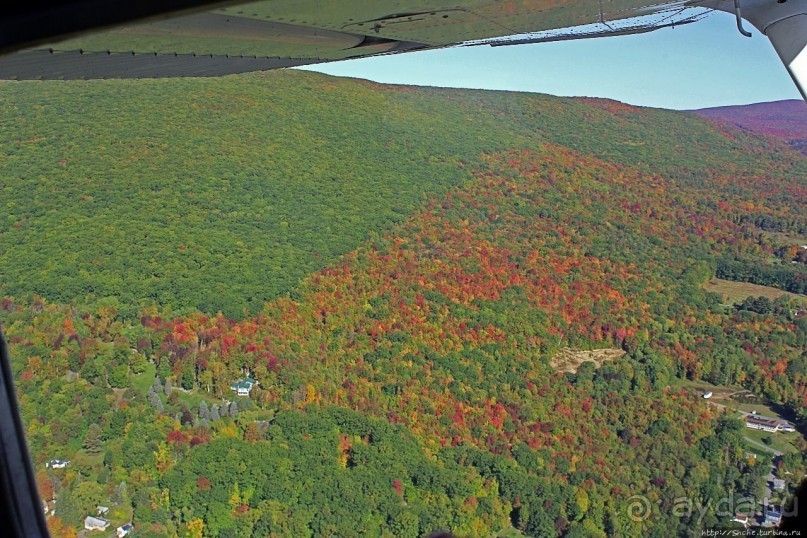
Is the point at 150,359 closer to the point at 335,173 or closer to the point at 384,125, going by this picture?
the point at 335,173

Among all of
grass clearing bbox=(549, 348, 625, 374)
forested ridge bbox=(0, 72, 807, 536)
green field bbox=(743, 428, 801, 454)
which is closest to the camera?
forested ridge bbox=(0, 72, 807, 536)

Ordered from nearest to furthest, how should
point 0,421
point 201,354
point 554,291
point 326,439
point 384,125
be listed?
point 0,421 → point 326,439 → point 201,354 → point 554,291 → point 384,125

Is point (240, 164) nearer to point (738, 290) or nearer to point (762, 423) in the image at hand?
point (738, 290)

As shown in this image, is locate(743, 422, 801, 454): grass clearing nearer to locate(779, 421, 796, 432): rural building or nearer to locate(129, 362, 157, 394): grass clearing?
locate(779, 421, 796, 432): rural building

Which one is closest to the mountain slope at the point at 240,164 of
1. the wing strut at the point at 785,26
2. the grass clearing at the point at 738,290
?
the grass clearing at the point at 738,290

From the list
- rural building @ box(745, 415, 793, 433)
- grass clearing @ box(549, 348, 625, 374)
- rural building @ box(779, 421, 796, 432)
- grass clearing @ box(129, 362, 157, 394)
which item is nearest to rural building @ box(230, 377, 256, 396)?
grass clearing @ box(129, 362, 157, 394)

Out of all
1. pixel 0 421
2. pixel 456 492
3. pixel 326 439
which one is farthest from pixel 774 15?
pixel 326 439

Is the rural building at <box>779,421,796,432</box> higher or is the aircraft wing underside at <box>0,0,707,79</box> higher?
the aircraft wing underside at <box>0,0,707,79</box>
